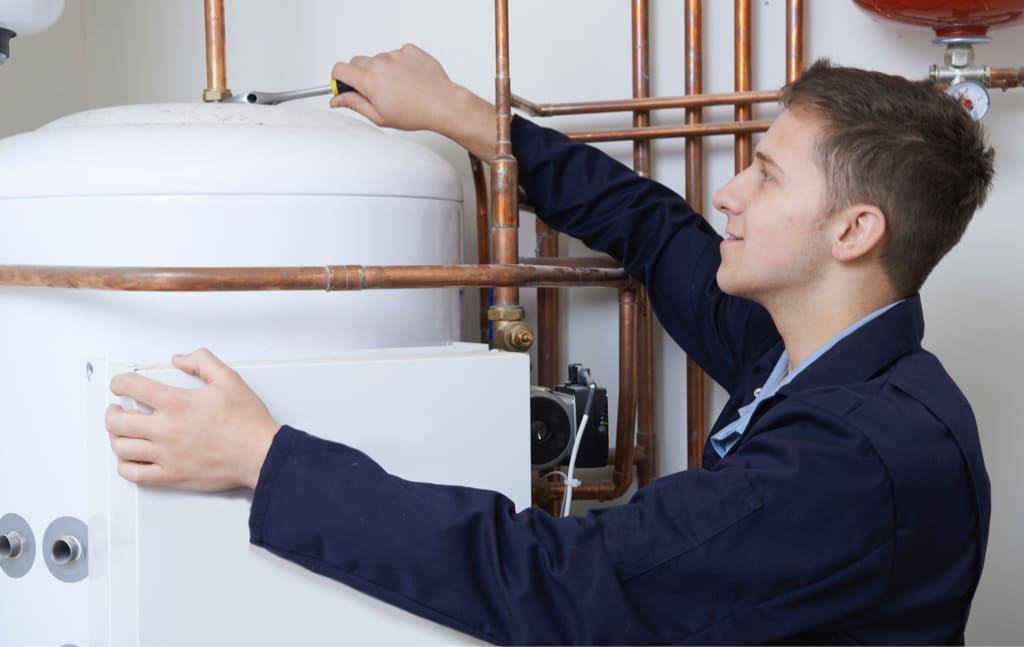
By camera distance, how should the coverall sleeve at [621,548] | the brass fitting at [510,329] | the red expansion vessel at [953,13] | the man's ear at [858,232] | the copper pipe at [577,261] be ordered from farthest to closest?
the copper pipe at [577,261] < the red expansion vessel at [953,13] < the brass fitting at [510,329] < the man's ear at [858,232] < the coverall sleeve at [621,548]

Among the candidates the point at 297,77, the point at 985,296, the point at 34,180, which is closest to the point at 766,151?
the point at 985,296

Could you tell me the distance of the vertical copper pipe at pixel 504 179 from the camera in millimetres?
1139

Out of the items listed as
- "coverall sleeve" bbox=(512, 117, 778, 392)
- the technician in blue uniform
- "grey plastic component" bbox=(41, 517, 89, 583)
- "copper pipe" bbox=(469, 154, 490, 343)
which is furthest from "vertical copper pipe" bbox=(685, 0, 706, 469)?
"grey plastic component" bbox=(41, 517, 89, 583)

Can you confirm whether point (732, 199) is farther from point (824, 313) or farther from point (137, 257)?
point (137, 257)

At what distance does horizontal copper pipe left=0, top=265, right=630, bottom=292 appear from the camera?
2.92 feet

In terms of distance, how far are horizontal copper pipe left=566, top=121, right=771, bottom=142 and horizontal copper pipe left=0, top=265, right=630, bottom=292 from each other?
48cm

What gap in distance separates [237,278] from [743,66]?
77 centimetres

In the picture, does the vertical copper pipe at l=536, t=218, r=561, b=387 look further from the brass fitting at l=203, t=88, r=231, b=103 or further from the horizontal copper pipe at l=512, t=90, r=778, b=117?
the brass fitting at l=203, t=88, r=231, b=103

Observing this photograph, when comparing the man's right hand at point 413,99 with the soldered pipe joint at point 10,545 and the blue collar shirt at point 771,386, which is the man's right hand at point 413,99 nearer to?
the blue collar shirt at point 771,386

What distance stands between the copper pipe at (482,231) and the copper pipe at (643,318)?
0.65 feet

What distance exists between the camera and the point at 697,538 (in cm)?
78

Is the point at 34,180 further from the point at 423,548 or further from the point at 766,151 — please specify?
the point at 766,151

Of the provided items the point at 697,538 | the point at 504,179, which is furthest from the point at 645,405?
the point at 697,538

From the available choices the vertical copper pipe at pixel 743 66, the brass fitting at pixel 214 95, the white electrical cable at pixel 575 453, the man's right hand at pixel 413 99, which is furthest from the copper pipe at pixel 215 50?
the vertical copper pipe at pixel 743 66
